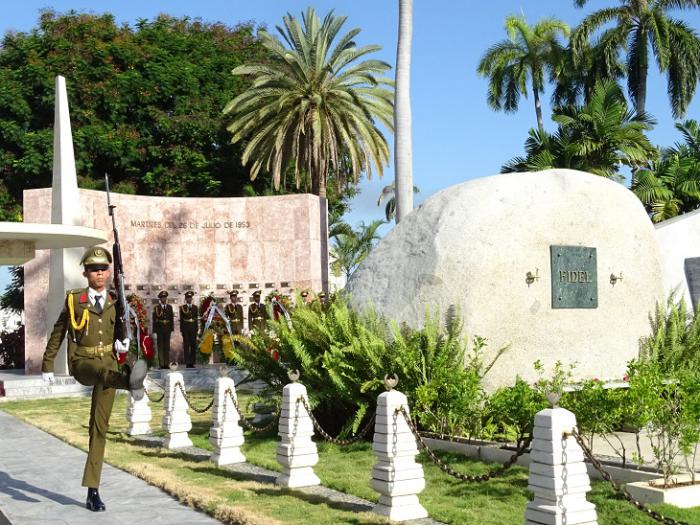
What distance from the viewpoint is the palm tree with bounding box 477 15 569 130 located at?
39.1 m

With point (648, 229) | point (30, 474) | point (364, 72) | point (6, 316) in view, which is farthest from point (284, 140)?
point (30, 474)

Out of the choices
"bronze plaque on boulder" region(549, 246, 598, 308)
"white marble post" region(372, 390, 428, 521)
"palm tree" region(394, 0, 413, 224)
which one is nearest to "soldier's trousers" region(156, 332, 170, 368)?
"palm tree" region(394, 0, 413, 224)

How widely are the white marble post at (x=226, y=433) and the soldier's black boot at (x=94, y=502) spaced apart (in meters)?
1.89

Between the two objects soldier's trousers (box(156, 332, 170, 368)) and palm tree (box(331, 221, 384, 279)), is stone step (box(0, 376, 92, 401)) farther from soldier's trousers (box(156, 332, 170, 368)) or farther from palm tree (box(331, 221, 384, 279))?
palm tree (box(331, 221, 384, 279))

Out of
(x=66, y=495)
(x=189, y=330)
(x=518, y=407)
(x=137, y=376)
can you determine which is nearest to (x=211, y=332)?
(x=189, y=330)

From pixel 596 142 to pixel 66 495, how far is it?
2418 centimetres

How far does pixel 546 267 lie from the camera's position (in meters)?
10.0

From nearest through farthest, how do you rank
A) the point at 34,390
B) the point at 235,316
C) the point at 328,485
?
1. the point at 328,485
2. the point at 34,390
3. the point at 235,316

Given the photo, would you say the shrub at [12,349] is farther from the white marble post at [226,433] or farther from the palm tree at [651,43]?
the palm tree at [651,43]

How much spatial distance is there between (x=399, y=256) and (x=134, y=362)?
14.0 feet

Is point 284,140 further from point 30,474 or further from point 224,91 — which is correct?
point 30,474

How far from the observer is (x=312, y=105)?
29953 millimetres

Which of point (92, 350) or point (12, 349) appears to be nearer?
point (92, 350)

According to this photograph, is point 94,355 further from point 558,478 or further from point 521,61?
point 521,61
